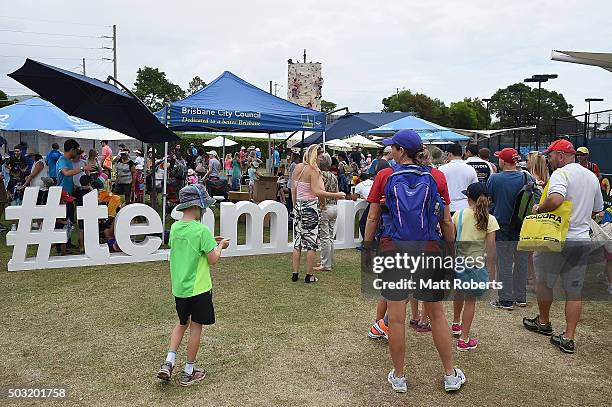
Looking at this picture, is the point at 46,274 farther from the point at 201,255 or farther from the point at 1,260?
the point at 201,255

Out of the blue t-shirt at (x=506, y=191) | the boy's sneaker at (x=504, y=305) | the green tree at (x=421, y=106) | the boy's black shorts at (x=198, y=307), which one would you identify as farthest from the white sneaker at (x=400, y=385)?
the green tree at (x=421, y=106)

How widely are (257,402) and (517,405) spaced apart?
179 cm

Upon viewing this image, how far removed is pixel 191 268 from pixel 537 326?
345 cm

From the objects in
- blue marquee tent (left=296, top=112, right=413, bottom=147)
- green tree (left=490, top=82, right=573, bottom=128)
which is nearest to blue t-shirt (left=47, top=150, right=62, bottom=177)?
blue marquee tent (left=296, top=112, right=413, bottom=147)

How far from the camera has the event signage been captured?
23.5ft

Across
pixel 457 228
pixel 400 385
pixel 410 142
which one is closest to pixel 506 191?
pixel 457 228

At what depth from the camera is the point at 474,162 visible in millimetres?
6984

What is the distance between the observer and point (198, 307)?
382 cm

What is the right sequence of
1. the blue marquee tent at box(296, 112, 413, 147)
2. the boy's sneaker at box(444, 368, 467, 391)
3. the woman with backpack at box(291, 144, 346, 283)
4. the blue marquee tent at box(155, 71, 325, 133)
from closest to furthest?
the boy's sneaker at box(444, 368, 467, 391) < the woman with backpack at box(291, 144, 346, 283) < the blue marquee tent at box(155, 71, 325, 133) < the blue marquee tent at box(296, 112, 413, 147)

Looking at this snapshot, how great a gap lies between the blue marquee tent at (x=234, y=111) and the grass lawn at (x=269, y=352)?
3.83m

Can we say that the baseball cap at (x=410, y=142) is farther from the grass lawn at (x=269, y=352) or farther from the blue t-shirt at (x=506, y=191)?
the blue t-shirt at (x=506, y=191)

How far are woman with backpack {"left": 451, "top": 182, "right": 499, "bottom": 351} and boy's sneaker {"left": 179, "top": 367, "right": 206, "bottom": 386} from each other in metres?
2.24

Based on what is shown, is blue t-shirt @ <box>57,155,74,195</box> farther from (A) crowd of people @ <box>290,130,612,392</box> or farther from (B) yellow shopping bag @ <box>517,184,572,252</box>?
(B) yellow shopping bag @ <box>517,184,572,252</box>

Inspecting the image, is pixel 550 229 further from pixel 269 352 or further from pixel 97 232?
pixel 97 232
